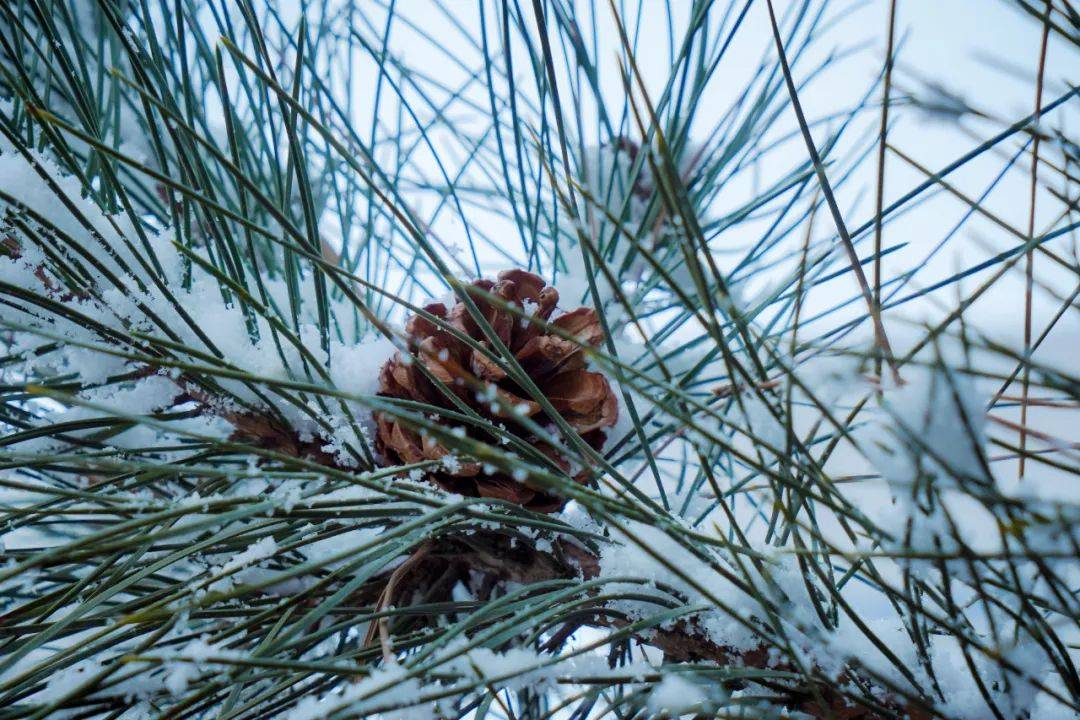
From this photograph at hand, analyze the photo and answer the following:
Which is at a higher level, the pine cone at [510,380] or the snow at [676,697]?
the pine cone at [510,380]

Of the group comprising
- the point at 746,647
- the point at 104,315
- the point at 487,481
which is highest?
the point at 104,315

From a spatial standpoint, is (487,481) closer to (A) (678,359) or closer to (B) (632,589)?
(B) (632,589)

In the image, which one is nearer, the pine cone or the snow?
the snow

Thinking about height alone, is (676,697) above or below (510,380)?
below

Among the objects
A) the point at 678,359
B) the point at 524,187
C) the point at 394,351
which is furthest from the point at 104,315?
the point at 678,359

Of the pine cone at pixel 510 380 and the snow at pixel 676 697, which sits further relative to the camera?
the pine cone at pixel 510 380

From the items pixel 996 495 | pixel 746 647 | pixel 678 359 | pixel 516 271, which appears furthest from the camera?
pixel 678 359

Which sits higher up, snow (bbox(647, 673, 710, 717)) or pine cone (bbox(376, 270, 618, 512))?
pine cone (bbox(376, 270, 618, 512))

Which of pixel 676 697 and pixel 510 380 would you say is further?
pixel 510 380
